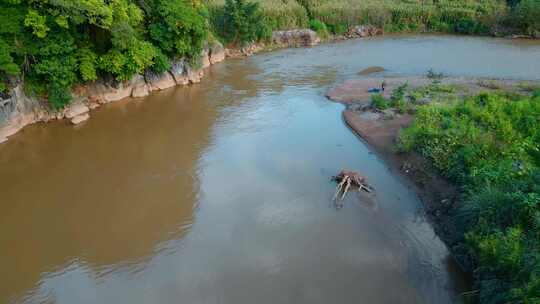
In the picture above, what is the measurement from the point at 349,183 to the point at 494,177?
3688mm

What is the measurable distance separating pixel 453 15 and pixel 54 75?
33.7 m

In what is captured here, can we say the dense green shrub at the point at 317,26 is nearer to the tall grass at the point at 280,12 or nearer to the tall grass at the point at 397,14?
the tall grass at the point at 280,12

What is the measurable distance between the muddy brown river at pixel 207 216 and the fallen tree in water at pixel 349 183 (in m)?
0.29

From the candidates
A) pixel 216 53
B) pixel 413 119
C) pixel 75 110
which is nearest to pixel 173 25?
pixel 75 110

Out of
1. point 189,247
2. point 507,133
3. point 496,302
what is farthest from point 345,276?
point 507,133

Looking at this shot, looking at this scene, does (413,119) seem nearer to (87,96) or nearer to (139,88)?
(139,88)

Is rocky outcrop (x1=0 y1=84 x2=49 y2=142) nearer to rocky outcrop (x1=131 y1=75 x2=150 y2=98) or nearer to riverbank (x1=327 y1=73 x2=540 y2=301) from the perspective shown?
rocky outcrop (x1=131 y1=75 x2=150 y2=98)

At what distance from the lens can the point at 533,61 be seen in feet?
77.8

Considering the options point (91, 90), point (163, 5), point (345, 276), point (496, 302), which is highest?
point (163, 5)

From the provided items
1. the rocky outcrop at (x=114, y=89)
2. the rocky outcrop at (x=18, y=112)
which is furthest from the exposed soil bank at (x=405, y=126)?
the rocky outcrop at (x=18, y=112)

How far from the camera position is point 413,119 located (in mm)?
14570

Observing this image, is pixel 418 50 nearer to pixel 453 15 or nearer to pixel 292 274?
pixel 453 15

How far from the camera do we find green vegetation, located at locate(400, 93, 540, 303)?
247 inches

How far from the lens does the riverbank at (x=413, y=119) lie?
29.7 feet
